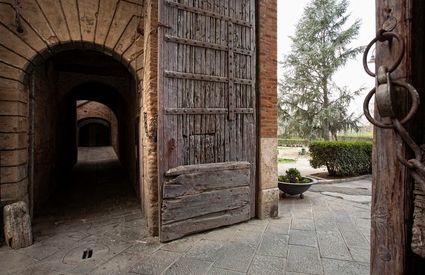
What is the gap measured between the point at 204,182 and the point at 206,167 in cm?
A: 21

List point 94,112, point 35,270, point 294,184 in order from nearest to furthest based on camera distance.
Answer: point 35,270, point 294,184, point 94,112

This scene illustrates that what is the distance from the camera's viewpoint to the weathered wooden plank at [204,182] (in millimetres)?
3057

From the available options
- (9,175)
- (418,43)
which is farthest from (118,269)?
(418,43)

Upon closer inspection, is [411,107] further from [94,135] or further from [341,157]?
[94,135]

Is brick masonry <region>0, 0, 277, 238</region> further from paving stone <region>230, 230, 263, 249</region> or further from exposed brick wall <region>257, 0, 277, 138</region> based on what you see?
paving stone <region>230, 230, 263, 249</region>

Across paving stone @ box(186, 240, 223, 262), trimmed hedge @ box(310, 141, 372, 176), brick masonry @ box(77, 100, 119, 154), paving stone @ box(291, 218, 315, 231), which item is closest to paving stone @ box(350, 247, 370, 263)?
paving stone @ box(291, 218, 315, 231)

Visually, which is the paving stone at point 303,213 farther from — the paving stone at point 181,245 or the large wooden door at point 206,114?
the paving stone at point 181,245

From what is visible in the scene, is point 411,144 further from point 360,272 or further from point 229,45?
point 229,45

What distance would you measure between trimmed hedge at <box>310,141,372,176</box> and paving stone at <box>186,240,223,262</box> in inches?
230

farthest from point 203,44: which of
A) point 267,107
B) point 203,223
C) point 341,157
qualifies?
point 341,157

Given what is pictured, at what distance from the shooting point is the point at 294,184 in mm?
4758

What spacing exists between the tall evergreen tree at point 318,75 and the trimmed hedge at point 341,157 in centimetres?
538

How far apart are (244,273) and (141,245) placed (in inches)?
55.3

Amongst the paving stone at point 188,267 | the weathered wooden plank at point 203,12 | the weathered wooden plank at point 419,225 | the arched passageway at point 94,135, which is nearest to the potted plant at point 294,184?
the paving stone at point 188,267
